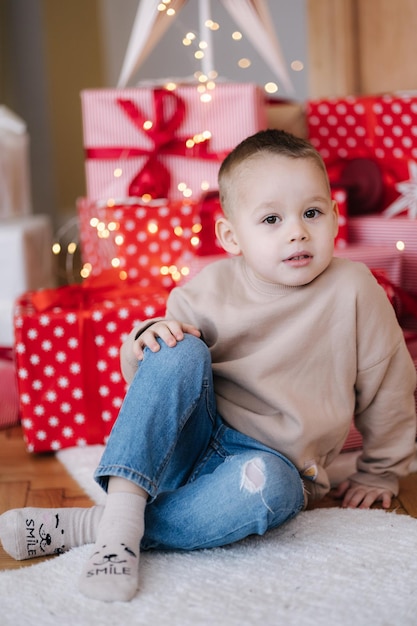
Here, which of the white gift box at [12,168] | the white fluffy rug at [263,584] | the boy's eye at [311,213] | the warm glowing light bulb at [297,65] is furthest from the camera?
the warm glowing light bulb at [297,65]

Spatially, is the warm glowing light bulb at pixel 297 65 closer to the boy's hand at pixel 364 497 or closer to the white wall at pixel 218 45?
the white wall at pixel 218 45

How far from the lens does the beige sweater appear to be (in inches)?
43.2

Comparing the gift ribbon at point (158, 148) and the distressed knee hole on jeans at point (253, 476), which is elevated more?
the gift ribbon at point (158, 148)

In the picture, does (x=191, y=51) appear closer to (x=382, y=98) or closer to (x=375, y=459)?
(x=382, y=98)

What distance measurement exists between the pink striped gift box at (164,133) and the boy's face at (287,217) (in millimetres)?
688

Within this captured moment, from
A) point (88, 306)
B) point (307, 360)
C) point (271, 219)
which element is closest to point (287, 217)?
point (271, 219)

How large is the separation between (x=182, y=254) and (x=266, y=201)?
2.23 ft

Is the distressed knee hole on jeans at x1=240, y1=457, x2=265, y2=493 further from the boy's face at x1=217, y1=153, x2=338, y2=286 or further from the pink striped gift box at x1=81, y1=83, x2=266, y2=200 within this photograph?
the pink striped gift box at x1=81, y1=83, x2=266, y2=200

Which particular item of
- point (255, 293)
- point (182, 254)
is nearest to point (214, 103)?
point (182, 254)

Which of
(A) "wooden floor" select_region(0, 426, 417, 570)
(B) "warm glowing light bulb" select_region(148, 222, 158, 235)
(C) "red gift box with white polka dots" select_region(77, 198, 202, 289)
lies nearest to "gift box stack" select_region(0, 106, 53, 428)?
(A) "wooden floor" select_region(0, 426, 417, 570)

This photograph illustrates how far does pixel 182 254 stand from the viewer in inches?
68.8

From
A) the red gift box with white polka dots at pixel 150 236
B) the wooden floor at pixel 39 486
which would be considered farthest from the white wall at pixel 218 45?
the wooden floor at pixel 39 486

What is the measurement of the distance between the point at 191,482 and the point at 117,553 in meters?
0.18

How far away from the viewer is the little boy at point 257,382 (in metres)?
1.01
